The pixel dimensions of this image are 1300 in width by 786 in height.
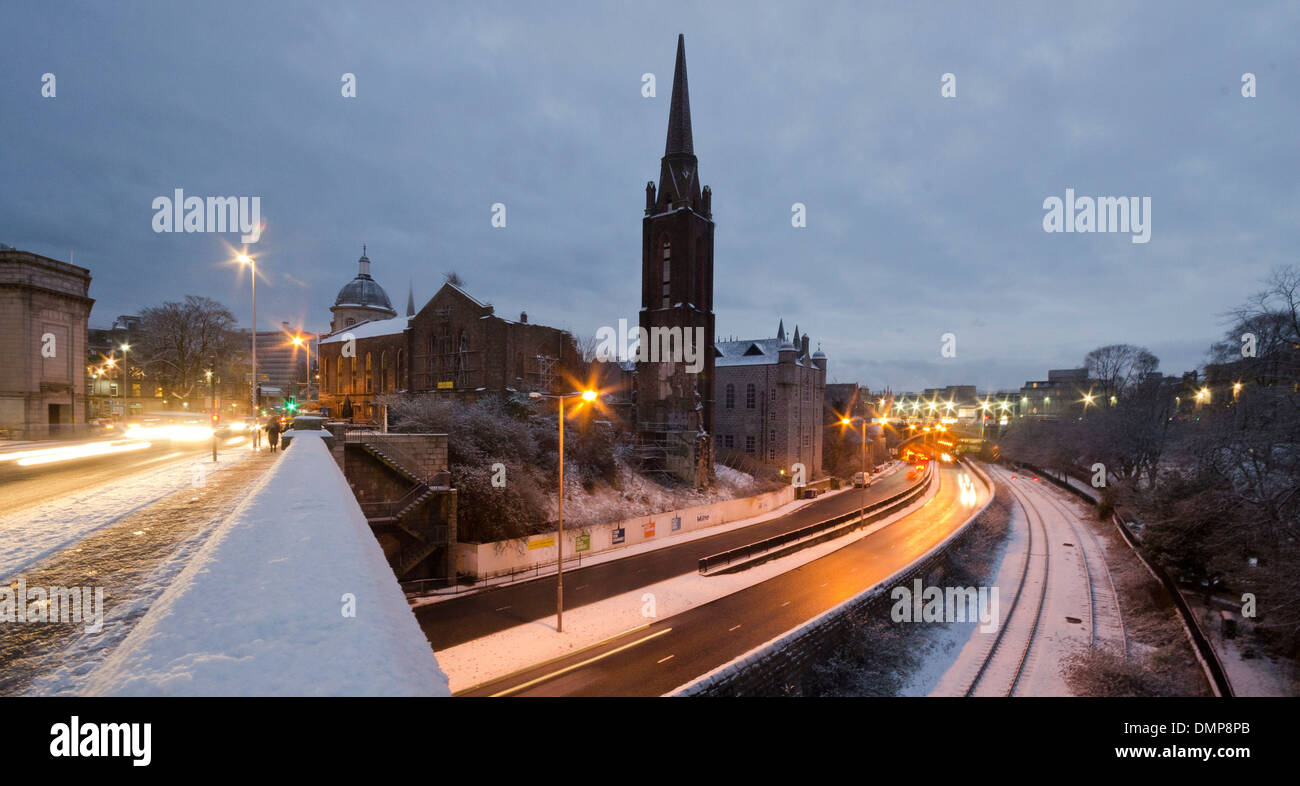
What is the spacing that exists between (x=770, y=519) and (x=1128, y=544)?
22.7 m

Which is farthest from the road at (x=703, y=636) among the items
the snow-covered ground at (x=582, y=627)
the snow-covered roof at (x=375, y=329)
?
the snow-covered roof at (x=375, y=329)

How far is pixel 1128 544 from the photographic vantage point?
3222cm

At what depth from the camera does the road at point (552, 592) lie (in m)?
17.8

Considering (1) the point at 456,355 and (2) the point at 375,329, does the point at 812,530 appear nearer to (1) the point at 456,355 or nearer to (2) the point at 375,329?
(1) the point at 456,355

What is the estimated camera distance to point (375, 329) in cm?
5072

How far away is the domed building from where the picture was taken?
217 ft

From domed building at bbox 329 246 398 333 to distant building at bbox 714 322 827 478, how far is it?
151ft

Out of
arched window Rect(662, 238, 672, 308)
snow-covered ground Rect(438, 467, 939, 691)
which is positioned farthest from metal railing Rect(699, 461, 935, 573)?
arched window Rect(662, 238, 672, 308)

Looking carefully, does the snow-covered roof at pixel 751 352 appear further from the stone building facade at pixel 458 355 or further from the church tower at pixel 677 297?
the stone building facade at pixel 458 355

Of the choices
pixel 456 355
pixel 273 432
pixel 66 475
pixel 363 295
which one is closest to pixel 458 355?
pixel 456 355

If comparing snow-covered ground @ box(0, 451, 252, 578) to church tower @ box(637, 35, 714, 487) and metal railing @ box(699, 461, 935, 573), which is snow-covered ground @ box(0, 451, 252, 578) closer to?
metal railing @ box(699, 461, 935, 573)
